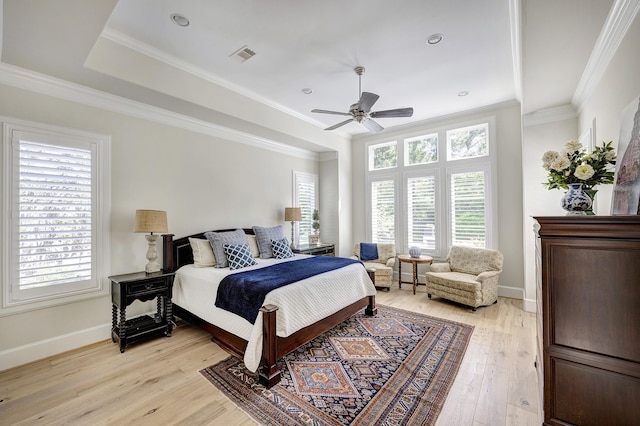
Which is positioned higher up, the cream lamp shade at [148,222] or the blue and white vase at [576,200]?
the blue and white vase at [576,200]

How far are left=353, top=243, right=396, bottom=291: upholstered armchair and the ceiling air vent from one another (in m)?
3.74

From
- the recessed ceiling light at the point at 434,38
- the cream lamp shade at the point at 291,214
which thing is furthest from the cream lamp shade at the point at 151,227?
the recessed ceiling light at the point at 434,38

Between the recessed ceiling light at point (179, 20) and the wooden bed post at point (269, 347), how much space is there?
2.74 meters

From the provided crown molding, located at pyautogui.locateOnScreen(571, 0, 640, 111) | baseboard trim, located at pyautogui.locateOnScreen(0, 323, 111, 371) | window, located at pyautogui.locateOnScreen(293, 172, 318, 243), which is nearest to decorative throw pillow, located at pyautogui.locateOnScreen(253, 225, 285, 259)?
window, located at pyautogui.locateOnScreen(293, 172, 318, 243)

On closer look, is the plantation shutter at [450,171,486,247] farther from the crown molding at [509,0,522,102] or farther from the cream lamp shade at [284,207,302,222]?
the cream lamp shade at [284,207,302,222]

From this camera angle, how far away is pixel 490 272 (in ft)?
13.7

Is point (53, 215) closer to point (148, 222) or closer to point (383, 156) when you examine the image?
point (148, 222)

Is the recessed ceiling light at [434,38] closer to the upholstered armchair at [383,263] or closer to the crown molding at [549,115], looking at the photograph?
the crown molding at [549,115]

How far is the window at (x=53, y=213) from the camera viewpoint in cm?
266

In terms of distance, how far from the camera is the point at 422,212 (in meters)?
5.39

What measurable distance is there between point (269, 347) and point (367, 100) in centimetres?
272

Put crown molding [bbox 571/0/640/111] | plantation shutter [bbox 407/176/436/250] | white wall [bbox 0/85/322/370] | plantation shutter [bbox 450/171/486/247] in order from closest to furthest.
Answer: crown molding [bbox 571/0/640/111] → white wall [bbox 0/85/322/370] → plantation shutter [bbox 450/171/486/247] → plantation shutter [bbox 407/176/436/250]

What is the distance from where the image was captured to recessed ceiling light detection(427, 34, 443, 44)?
111 inches

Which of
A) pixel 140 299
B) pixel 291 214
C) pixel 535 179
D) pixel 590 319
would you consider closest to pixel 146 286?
pixel 140 299
